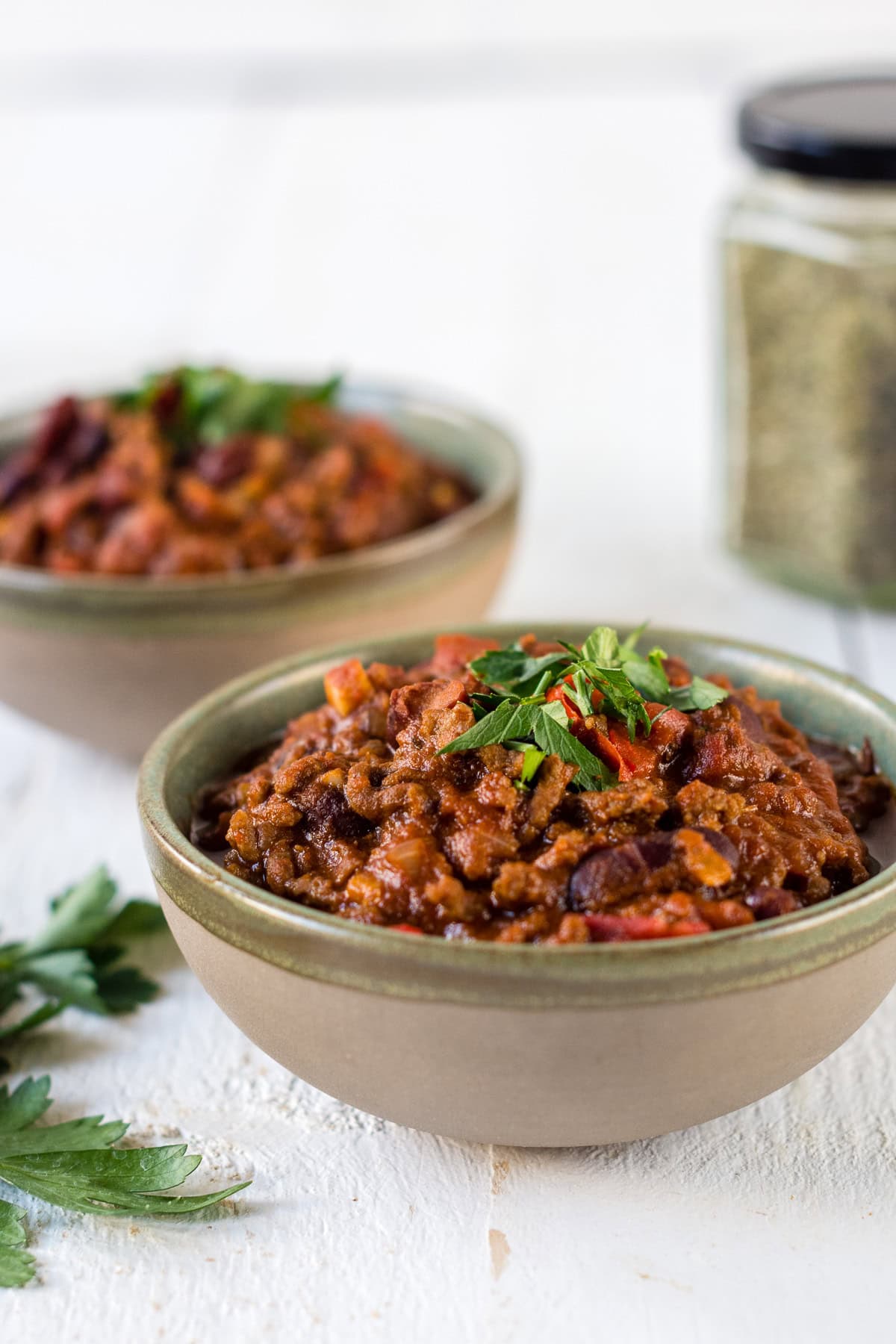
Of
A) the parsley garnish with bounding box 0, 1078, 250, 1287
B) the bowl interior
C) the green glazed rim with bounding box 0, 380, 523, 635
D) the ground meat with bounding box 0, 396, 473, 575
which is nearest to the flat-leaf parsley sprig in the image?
the bowl interior

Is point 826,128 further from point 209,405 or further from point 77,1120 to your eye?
point 77,1120

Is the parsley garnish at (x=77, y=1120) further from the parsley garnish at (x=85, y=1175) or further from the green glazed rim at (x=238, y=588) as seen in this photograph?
the green glazed rim at (x=238, y=588)

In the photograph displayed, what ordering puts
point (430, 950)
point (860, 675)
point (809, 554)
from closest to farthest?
point (430, 950)
point (860, 675)
point (809, 554)

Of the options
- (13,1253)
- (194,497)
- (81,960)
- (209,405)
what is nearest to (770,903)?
(13,1253)

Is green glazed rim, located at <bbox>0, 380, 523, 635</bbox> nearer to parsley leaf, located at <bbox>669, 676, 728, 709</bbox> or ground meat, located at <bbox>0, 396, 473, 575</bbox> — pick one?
ground meat, located at <bbox>0, 396, 473, 575</bbox>

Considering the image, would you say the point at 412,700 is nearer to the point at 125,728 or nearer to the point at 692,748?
the point at 692,748

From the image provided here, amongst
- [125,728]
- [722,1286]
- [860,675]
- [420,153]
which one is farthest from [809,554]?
[420,153]
